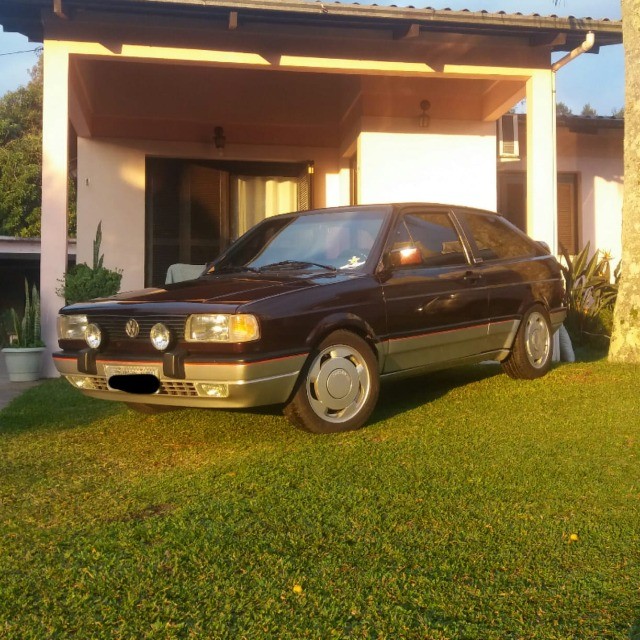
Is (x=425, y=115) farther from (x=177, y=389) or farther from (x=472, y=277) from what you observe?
(x=177, y=389)

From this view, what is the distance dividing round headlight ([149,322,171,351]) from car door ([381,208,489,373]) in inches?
59.2

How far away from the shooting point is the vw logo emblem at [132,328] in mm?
4766

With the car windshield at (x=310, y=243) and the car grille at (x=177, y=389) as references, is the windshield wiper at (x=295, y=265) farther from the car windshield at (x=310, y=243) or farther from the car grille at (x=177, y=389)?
the car grille at (x=177, y=389)

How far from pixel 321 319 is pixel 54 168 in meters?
4.54

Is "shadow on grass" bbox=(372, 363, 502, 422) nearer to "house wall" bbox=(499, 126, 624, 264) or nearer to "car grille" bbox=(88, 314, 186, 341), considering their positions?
"car grille" bbox=(88, 314, 186, 341)

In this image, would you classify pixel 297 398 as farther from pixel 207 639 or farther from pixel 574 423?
pixel 207 639

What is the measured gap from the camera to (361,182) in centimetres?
1078

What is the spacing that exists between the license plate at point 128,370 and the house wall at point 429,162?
6.43 meters

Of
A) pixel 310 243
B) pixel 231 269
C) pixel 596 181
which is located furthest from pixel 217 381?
pixel 596 181

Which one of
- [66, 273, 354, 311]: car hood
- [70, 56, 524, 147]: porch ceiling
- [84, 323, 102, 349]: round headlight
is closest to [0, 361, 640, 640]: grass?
[84, 323, 102, 349]: round headlight

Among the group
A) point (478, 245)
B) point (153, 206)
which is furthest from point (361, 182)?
point (478, 245)

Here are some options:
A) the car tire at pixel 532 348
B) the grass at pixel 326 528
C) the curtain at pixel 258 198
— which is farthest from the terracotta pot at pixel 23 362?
the curtain at pixel 258 198

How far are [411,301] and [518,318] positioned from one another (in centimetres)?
148

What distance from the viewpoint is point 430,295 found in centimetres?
569
